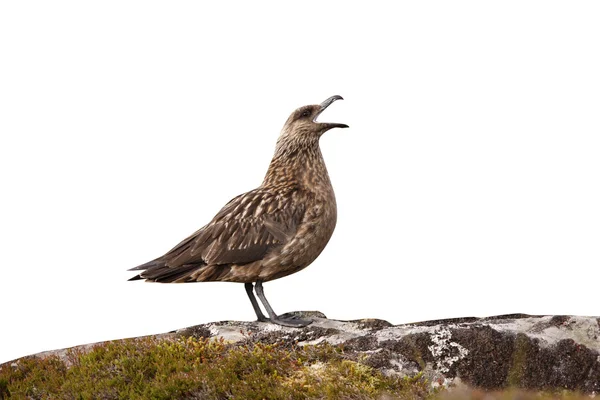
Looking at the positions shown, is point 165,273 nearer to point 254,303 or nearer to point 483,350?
point 254,303

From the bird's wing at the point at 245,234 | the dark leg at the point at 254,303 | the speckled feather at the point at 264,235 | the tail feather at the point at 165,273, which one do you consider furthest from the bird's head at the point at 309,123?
the tail feather at the point at 165,273

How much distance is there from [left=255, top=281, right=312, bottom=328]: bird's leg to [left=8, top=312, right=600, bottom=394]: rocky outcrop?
7.0 inches

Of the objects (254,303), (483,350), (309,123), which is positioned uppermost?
(309,123)

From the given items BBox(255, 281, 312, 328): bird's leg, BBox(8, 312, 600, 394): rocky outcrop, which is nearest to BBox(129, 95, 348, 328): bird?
BBox(255, 281, 312, 328): bird's leg

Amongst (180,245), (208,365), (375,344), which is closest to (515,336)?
(375,344)

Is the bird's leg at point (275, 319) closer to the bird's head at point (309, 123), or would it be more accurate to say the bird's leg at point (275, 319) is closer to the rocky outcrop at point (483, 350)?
the rocky outcrop at point (483, 350)

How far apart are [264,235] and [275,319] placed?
1028 millimetres

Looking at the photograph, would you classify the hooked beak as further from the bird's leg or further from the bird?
the bird's leg

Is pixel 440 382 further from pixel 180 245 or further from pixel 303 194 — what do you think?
pixel 180 245

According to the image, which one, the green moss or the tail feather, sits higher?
the tail feather

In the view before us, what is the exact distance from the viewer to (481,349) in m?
9.26

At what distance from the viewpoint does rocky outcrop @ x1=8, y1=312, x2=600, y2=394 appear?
357 inches

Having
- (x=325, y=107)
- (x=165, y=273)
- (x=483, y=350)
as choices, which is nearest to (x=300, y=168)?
(x=325, y=107)

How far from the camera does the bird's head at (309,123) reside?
11.0 m
